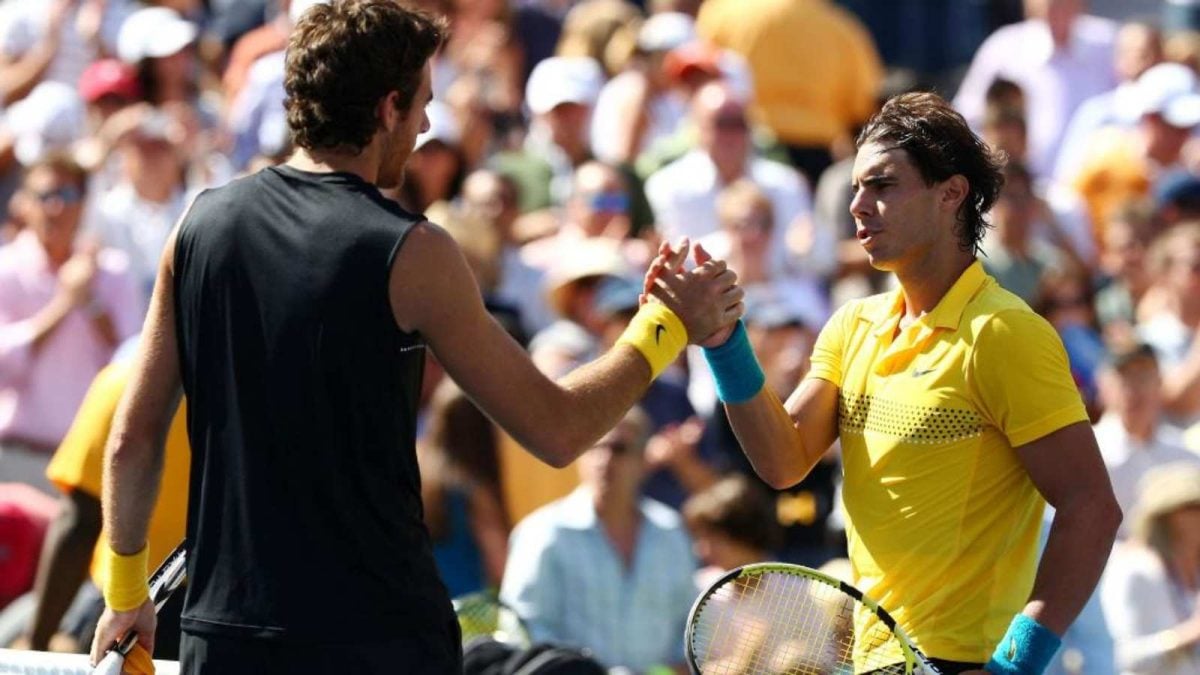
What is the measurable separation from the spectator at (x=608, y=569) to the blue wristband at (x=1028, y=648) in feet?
11.1

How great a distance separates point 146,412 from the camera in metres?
4.04

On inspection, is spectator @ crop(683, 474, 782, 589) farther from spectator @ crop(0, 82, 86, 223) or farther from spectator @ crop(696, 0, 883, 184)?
spectator @ crop(0, 82, 86, 223)

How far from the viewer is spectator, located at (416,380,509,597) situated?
7375 millimetres

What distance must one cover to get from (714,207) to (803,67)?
1506mm

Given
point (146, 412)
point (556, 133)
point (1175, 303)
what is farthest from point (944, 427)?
point (556, 133)

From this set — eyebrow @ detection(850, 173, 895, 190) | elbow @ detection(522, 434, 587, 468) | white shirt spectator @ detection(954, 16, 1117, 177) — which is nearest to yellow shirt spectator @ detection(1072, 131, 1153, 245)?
white shirt spectator @ detection(954, 16, 1117, 177)

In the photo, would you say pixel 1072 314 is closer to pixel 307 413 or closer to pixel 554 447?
→ pixel 554 447

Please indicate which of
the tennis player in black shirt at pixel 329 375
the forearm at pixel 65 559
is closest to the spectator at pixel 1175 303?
the forearm at pixel 65 559

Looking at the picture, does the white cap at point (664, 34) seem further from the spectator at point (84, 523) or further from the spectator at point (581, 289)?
the spectator at point (84, 523)

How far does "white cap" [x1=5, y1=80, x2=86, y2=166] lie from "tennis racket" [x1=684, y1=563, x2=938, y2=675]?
6.35m

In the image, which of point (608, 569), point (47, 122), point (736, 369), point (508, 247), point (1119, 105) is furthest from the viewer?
point (1119, 105)

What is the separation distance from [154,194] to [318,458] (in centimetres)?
Result: 568

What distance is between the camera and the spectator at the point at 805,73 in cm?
1084

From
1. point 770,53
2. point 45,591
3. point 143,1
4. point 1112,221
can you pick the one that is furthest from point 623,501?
point 143,1
